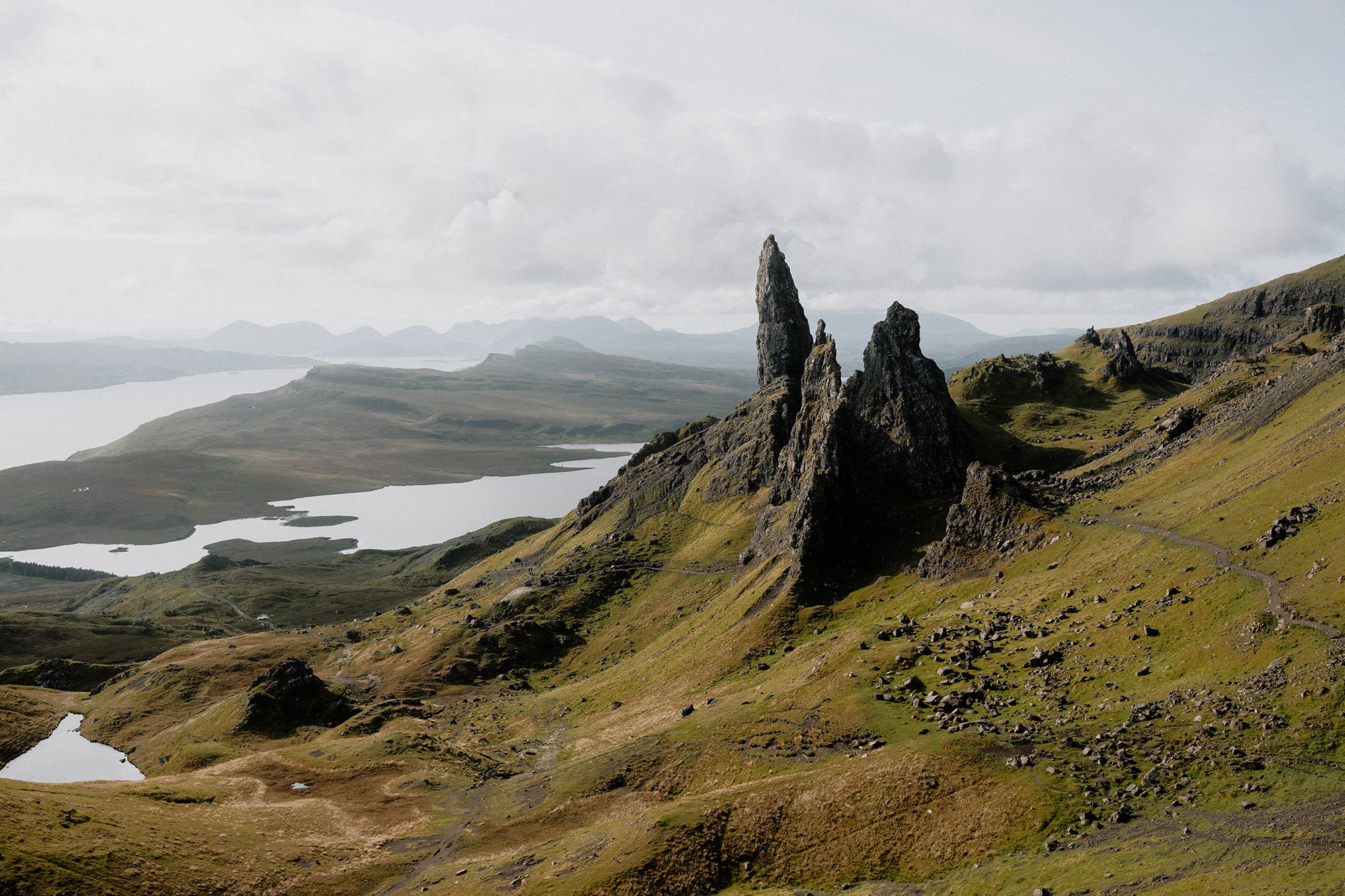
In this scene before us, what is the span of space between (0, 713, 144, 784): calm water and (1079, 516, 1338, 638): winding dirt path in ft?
506

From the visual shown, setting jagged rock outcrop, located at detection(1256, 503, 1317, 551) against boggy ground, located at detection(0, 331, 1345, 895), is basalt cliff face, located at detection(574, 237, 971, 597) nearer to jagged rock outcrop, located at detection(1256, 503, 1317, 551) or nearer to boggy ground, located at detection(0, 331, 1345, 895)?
boggy ground, located at detection(0, 331, 1345, 895)

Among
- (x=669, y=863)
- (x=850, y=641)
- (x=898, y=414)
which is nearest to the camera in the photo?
(x=669, y=863)

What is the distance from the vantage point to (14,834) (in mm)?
65688

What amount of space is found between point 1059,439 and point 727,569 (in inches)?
3869

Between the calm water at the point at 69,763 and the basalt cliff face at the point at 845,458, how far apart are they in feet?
390

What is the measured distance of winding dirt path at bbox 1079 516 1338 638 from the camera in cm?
5254

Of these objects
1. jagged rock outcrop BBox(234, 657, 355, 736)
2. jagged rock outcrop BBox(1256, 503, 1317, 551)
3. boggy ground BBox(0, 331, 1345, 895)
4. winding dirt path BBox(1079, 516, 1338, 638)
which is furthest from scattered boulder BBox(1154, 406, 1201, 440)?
jagged rock outcrop BBox(234, 657, 355, 736)

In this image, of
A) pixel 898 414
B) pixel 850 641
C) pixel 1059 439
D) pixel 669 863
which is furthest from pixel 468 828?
pixel 1059 439

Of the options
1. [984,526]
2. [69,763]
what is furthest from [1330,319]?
[69,763]

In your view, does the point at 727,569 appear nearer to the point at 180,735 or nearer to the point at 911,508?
the point at 911,508

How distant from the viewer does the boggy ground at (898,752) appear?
151 feet

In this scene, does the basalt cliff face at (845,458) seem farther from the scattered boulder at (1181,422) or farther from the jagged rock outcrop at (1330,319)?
the jagged rock outcrop at (1330,319)

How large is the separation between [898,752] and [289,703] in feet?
387

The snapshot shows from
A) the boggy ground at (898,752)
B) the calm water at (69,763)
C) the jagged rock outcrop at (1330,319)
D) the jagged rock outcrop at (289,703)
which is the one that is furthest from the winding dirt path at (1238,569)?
the jagged rock outcrop at (1330,319)
